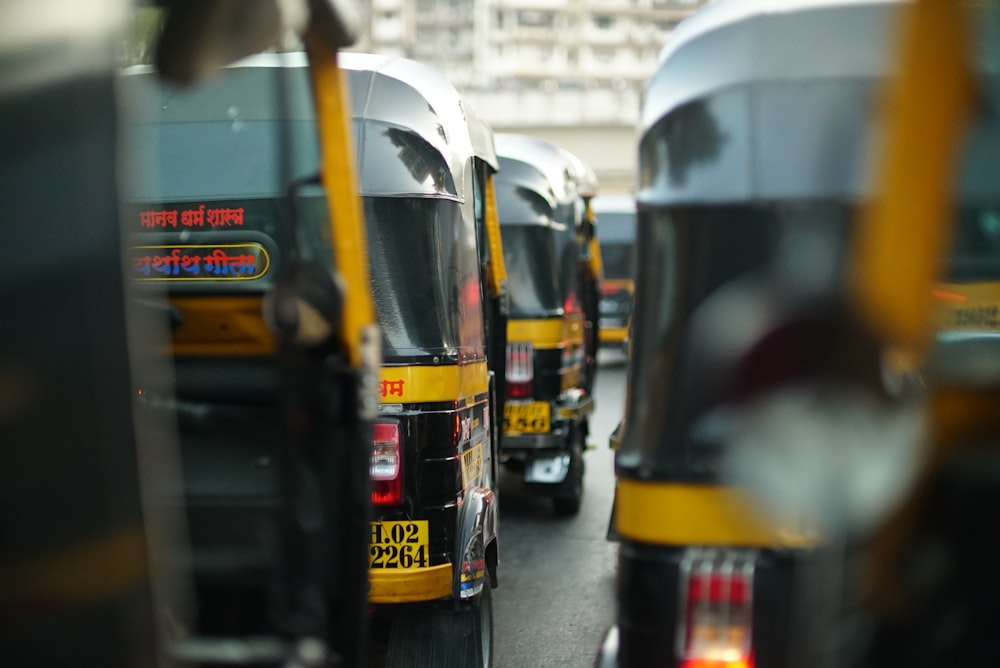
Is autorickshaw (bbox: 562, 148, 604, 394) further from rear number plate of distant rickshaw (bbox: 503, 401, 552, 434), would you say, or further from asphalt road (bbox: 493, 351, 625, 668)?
rear number plate of distant rickshaw (bbox: 503, 401, 552, 434)

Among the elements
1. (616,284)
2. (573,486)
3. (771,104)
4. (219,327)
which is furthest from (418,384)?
(616,284)

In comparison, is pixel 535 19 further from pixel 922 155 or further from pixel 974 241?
pixel 922 155

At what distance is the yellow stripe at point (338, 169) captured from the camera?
3160 millimetres

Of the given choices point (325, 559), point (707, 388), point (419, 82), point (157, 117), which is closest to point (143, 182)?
point (157, 117)

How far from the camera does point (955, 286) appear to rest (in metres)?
2.81

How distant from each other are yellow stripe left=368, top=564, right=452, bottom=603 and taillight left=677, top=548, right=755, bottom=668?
2.21 m

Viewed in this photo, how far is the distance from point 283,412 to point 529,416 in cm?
738

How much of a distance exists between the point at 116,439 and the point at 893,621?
1587 mm

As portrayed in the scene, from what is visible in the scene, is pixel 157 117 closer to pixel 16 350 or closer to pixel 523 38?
pixel 16 350

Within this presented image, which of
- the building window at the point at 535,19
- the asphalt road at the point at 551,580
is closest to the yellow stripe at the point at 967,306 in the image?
the asphalt road at the point at 551,580

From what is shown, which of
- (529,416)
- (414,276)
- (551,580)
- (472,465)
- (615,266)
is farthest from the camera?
(615,266)

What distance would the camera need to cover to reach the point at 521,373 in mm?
10250

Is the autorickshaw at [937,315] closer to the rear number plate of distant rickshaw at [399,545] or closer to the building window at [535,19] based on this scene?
the rear number plate of distant rickshaw at [399,545]

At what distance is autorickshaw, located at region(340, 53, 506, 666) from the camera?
5.11m
